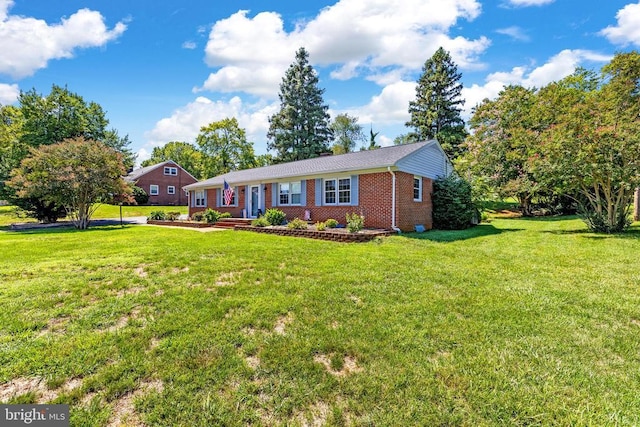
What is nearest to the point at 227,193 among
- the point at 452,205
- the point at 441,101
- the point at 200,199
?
the point at 200,199

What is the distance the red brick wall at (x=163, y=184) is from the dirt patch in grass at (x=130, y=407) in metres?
37.5

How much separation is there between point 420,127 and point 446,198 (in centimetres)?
2259

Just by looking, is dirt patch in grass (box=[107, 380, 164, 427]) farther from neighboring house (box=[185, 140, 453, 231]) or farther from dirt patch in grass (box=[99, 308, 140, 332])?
neighboring house (box=[185, 140, 453, 231])

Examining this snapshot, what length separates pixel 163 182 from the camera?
3650cm

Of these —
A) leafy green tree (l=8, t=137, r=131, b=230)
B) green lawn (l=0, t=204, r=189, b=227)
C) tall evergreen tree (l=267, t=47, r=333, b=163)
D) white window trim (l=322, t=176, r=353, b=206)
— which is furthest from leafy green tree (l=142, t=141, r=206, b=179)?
white window trim (l=322, t=176, r=353, b=206)

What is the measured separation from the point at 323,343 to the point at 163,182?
39034 millimetres

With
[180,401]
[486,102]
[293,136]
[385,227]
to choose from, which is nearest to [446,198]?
[385,227]

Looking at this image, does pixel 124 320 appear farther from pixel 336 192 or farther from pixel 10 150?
pixel 10 150

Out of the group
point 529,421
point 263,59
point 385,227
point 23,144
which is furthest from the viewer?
point 23,144

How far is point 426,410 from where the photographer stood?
86.0 inches

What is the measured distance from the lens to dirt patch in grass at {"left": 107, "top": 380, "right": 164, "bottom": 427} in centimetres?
207

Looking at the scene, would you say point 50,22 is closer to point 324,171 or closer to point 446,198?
point 324,171

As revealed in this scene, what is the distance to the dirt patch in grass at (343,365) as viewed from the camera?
2.63 m

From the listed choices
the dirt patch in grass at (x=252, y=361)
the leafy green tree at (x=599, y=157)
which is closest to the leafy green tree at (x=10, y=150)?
the dirt patch in grass at (x=252, y=361)
